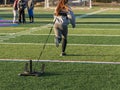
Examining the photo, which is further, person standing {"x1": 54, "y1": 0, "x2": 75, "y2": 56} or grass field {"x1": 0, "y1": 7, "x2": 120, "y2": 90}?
person standing {"x1": 54, "y1": 0, "x2": 75, "y2": 56}

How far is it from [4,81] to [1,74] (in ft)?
2.56

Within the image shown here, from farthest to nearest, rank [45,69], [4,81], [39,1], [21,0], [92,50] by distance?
[39,1], [21,0], [92,50], [45,69], [4,81]

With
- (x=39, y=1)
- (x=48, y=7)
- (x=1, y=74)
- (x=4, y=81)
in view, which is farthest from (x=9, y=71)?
(x=39, y=1)

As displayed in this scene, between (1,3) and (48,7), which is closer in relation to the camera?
(48,7)

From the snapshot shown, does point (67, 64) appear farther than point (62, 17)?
No

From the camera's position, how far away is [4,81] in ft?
29.2

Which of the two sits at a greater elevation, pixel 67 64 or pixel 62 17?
pixel 62 17

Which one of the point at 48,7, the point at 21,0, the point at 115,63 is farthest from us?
the point at 48,7

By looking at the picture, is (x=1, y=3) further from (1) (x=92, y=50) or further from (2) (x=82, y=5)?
(1) (x=92, y=50)

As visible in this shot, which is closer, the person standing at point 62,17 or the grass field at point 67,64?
the grass field at point 67,64

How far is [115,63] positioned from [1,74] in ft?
10.0

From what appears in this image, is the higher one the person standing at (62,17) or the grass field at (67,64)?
the person standing at (62,17)

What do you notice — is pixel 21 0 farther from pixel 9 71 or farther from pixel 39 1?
pixel 39 1

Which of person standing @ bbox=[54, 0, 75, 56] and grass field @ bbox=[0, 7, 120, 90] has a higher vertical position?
person standing @ bbox=[54, 0, 75, 56]
